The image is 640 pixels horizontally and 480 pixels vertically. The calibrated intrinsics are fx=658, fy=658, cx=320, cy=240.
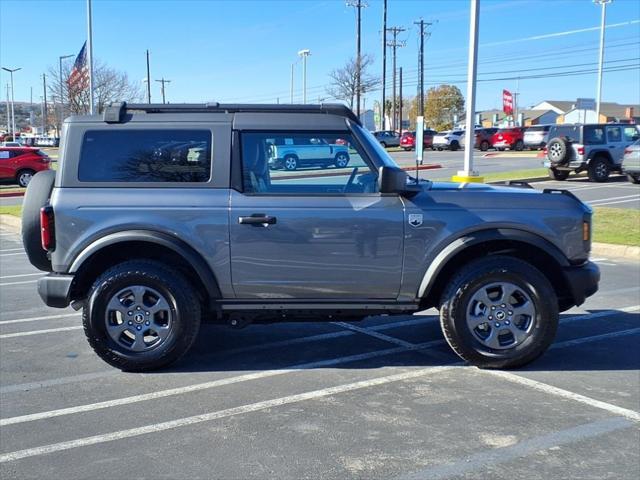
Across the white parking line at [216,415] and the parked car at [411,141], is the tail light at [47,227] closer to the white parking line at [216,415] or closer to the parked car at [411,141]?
the white parking line at [216,415]

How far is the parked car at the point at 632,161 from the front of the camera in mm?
20438

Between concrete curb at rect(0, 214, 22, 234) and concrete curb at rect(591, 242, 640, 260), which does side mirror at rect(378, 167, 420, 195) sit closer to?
concrete curb at rect(591, 242, 640, 260)

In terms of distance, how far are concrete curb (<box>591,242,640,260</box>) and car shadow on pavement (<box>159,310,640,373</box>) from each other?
371 cm

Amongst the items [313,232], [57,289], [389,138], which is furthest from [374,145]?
[389,138]

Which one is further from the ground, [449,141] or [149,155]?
[449,141]

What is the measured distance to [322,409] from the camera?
14.1 feet

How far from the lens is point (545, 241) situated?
5035 millimetres

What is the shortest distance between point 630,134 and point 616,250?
14323 millimetres

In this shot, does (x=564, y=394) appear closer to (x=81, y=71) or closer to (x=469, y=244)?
(x=469, y=244)

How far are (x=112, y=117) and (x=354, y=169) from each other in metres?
1.89

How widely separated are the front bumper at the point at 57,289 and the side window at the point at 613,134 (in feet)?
69.2

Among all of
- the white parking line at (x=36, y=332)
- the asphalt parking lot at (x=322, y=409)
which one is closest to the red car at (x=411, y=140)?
the white parking line at (x=36, y=332)

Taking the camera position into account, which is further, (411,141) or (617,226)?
(411,141)

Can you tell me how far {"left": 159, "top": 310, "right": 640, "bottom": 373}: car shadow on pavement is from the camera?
17.2ft
